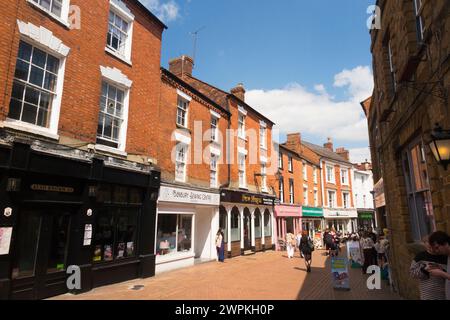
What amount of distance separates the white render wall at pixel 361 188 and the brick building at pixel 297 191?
30.5 ft

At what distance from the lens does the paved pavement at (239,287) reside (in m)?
8.23

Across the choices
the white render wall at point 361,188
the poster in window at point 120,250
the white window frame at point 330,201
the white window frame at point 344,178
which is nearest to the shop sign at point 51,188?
the poster in window at point 120,250

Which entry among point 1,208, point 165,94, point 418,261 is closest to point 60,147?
point 1,208

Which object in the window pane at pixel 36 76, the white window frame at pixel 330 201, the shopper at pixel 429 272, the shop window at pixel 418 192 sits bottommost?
the shopper at pixel 429 272

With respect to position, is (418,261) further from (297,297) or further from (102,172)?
(102,172)

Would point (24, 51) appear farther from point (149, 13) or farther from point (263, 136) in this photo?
point (263, 136)

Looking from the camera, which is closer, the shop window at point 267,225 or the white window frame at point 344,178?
the shop window at point 267,225

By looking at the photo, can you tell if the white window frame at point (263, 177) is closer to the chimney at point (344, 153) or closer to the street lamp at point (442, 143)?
the street lamp at point (442, 143)

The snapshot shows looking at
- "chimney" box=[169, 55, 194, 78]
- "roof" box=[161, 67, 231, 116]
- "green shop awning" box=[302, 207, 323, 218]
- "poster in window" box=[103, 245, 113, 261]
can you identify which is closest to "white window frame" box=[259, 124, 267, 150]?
"roof" box=[161, 67, 231, 116]

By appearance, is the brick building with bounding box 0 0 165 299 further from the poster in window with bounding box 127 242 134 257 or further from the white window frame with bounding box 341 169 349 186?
the white window frame with bounding box 341 169 349 186

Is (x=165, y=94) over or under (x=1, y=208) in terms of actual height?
over

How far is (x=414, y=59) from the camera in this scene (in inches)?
203

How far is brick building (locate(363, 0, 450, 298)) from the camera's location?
4.42 meters

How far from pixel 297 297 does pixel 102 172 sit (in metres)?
7.03
